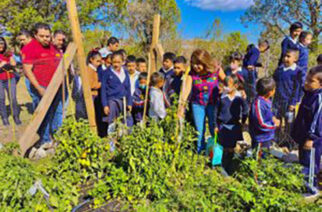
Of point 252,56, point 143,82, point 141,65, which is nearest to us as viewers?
point 143,82

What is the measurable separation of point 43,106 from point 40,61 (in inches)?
29.3

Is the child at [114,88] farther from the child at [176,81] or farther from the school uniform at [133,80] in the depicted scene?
the child at [176,81]

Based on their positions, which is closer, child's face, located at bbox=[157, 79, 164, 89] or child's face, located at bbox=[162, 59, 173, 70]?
child's face, located at bbox=[157, 79, 164, 89]

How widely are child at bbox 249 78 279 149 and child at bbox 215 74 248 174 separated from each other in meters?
0.35

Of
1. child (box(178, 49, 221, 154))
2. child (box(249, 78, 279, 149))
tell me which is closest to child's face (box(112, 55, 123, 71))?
child (box(178, 49, 221, 154))

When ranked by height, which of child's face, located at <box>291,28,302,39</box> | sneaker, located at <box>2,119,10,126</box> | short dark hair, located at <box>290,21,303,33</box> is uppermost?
short dark hair, located at <box>290,21,303,33</box>

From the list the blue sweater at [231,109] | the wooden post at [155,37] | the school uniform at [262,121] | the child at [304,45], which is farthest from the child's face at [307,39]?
the wooden post at [155,37]

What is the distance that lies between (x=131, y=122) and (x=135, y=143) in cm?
181

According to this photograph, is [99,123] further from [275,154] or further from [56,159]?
[275,154]

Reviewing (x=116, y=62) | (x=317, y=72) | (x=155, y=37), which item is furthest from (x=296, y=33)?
(x=116, y=62)

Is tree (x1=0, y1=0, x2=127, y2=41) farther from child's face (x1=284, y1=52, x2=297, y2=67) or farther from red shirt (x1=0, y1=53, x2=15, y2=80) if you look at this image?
child's face (x1=284, y1=52, x2=297, y2=67)

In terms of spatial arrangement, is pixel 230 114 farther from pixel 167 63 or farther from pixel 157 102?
pixel 167 63

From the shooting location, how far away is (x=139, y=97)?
4500mm

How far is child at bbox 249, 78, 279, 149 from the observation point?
10.7 feet
